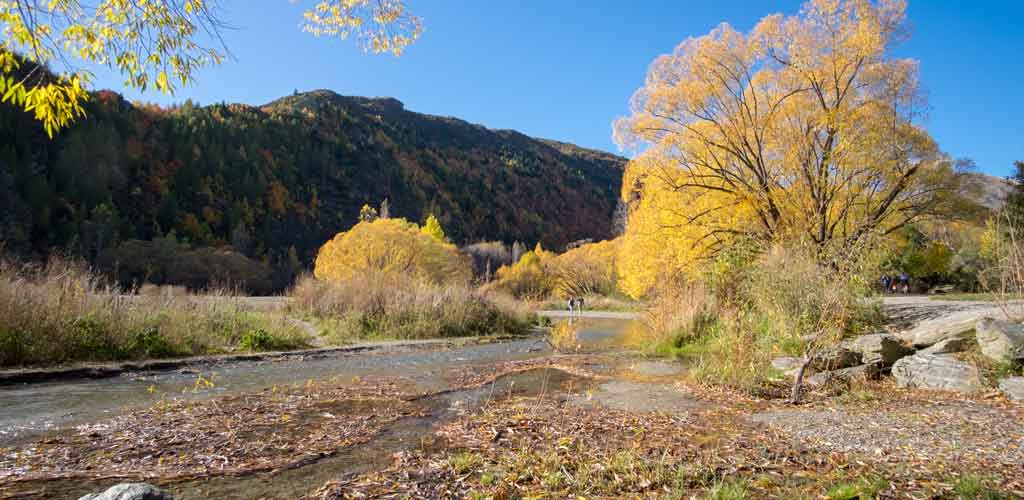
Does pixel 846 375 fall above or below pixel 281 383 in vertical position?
above

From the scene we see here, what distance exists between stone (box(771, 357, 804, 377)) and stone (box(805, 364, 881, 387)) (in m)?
0.57

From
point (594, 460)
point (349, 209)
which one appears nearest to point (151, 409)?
point (594, 460)

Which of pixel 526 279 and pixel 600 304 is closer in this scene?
pixel 600 304

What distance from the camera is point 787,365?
977 cm

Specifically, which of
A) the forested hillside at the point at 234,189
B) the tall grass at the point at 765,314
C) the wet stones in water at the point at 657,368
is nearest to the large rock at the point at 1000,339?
the tall grass at the point at 765,314

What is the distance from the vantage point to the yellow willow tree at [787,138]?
1641 centimetres

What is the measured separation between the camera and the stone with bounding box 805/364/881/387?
8.63 m

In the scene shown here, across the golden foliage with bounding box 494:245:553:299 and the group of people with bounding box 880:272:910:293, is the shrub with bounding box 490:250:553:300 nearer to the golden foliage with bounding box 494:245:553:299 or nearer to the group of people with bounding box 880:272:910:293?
the golden foliage with bounding box 494:245:553:299

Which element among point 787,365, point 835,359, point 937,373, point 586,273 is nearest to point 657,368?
point 787,365

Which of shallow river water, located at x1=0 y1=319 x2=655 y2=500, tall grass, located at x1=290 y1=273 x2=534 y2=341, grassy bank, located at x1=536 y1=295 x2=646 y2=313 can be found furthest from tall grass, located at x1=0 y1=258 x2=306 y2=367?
grassy bank, located at x1=536 y1=295 x2=646 y2=313

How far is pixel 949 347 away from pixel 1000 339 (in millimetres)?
1135

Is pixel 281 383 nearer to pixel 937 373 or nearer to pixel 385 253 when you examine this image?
pixel 937 373

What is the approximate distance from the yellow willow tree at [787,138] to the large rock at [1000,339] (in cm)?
706

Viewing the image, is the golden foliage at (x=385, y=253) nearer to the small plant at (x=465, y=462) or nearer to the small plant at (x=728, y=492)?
the small plant at (x=465, y=462)
